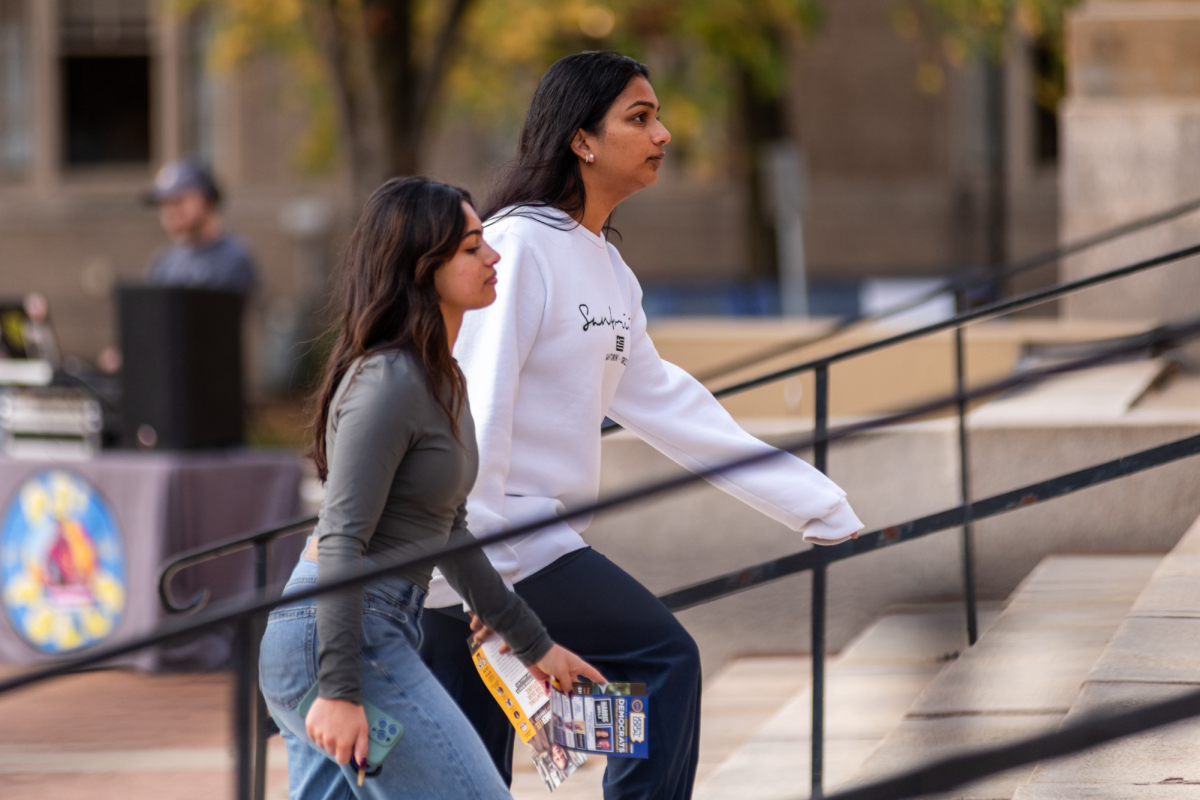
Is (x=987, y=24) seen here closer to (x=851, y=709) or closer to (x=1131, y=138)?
(x=1131, y=138)

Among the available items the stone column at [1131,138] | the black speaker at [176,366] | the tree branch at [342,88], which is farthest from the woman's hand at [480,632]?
the tree branch at [342,88]

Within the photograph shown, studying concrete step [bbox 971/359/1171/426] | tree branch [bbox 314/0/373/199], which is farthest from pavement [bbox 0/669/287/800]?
tree branch [bbox 314/0/373/199]

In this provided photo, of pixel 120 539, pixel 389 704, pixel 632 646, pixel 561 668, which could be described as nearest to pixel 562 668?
pixel 561 668

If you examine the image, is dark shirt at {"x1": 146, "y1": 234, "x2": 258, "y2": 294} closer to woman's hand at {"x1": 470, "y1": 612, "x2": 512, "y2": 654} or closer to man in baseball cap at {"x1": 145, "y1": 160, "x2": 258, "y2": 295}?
man in baseball cap at {"x1": 145, "y1": 160, "x2": 258, "y2": 295}

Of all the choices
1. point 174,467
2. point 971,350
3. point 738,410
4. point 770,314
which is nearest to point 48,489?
point 174,467

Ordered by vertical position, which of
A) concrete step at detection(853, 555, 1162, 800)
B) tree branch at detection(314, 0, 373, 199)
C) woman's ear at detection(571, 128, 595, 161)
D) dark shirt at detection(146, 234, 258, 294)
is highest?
tree branch at detection(314, 0, 373, 199)

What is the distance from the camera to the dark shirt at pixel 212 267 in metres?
7.63

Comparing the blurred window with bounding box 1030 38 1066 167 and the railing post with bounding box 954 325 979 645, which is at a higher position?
the blurred window with bounding box 1030 38 1066 167

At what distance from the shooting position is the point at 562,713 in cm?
284

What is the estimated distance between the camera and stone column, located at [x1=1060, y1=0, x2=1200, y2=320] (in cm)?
820

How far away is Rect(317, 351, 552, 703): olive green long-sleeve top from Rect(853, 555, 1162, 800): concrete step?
4.67 feet

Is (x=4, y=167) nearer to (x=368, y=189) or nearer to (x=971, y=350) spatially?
(x=368, y=189)

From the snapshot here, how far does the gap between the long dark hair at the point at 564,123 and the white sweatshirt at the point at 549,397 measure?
6cm

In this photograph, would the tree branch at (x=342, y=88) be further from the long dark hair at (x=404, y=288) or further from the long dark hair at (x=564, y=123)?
the long dark hair at (x=404, y=288)
